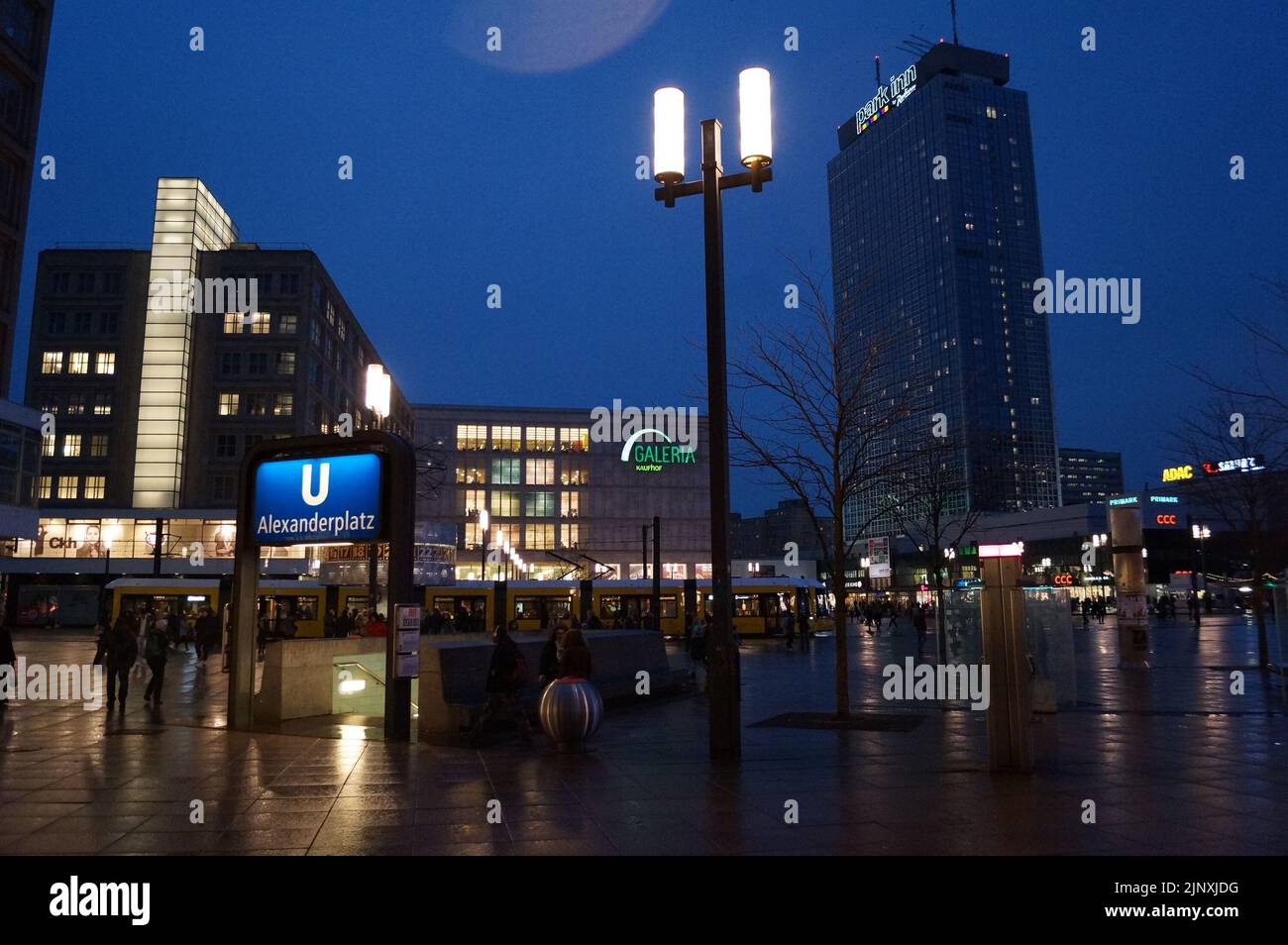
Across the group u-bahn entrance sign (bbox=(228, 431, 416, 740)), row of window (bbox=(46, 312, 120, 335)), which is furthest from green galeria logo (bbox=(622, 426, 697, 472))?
u-bahn entrance sign (bbox=(228, 431, 416, 740))

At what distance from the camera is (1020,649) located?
408 inches

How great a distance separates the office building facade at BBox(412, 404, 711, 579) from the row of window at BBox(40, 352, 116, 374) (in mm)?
28449

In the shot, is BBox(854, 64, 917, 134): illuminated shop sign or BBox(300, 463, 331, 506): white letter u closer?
BBox(300, 463, 331, 506): white letter u

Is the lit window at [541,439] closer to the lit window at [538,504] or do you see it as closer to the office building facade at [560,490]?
the office building facade at [560,490]

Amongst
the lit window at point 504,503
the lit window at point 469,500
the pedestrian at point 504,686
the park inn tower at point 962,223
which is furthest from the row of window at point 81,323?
the park inn tower at point 962,223

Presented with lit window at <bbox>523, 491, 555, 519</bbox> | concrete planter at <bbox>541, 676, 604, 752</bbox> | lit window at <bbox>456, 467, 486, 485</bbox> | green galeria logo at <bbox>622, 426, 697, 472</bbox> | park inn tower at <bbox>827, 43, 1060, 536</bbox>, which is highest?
park inn tower at <bbox>827, 43, 1060, 536</bbox>

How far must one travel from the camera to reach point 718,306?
11.9m

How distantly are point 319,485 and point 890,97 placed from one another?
199968mm

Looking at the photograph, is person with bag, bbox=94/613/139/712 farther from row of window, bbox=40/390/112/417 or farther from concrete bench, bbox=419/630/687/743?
row of window, bbox=40/390/112/417

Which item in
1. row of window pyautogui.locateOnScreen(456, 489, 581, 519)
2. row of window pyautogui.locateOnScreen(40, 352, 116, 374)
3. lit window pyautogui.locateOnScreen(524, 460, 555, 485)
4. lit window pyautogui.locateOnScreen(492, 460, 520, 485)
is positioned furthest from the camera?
lit window pyautogui.locateOnScreen(524, 460, 555, 485)

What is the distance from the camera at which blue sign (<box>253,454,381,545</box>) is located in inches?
572

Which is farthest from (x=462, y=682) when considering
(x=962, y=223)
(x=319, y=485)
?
(x=962, y=223)

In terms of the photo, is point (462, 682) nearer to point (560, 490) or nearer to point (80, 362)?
point (80, 362)

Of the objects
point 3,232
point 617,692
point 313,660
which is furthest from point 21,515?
point 617,692
